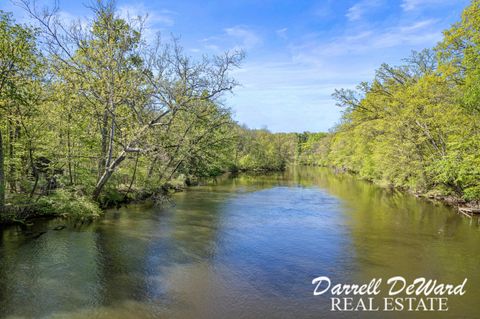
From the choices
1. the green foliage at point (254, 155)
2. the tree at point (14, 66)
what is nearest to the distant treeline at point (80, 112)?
the tree at point (14, 66)

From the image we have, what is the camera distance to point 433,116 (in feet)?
80.1

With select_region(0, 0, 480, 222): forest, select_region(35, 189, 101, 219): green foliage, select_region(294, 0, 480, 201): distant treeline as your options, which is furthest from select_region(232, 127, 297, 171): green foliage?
select_region(35, 189, 101, 219): green foliage

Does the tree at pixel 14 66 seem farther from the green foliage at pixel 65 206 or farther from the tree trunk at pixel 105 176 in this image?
the tree trunk at pixel 105 176

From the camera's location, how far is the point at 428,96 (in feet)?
80.1

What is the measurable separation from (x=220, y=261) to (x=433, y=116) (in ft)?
68.5

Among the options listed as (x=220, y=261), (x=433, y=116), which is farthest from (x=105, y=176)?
(x=433, y=116)

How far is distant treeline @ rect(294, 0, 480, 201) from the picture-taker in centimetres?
1794

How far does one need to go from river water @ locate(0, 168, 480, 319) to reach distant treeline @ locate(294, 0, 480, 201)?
156 inches

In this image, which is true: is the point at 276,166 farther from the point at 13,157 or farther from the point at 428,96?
the point at 13,157

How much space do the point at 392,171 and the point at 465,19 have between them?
16.9 meters

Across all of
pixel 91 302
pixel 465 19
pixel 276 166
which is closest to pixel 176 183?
pixel 91 302

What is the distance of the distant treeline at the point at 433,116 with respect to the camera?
17.9 m

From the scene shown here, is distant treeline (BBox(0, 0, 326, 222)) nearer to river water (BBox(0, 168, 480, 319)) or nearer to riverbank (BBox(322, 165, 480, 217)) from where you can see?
river water (BBox(0, 168, 480, 319))

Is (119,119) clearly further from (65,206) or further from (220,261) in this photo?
(220,261)
